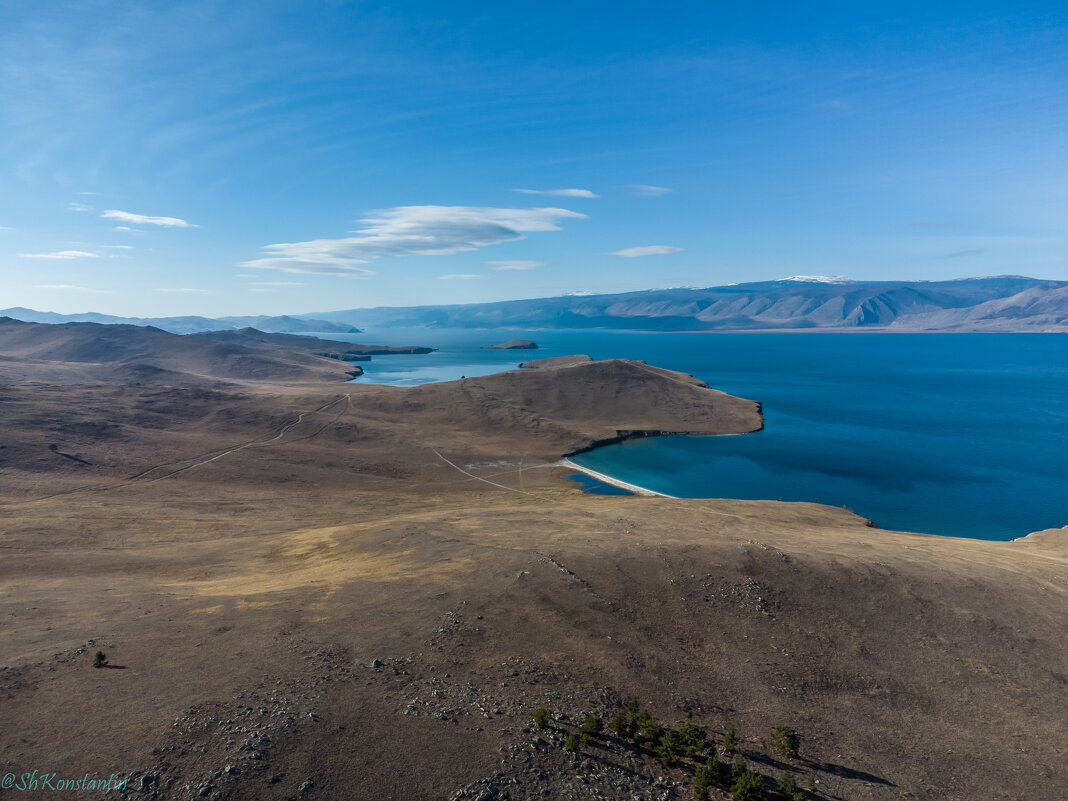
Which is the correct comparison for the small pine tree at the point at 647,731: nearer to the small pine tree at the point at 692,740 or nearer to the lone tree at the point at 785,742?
the small pine tree at the point at 692,740

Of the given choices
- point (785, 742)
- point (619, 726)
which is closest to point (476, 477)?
point (619, 726)

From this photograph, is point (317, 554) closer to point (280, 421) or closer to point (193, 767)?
point (193, 767)

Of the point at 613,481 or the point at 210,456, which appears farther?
the point at 613,481

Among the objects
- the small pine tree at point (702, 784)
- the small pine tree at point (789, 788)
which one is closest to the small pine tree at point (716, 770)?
→ the small pine tree at point (702, 784)
